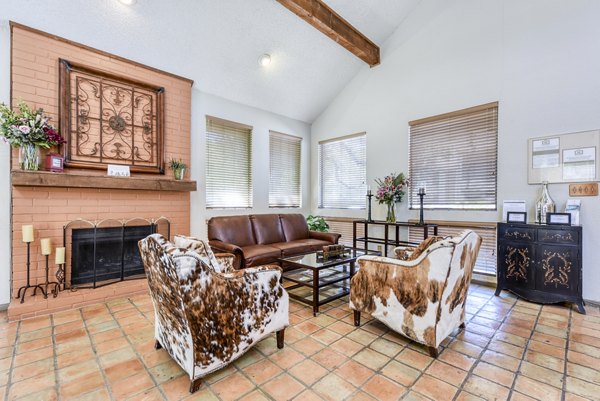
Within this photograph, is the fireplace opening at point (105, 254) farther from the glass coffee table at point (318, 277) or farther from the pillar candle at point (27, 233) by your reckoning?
the glass coffee table at point (318, 277)

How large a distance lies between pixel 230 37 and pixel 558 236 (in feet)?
15.0

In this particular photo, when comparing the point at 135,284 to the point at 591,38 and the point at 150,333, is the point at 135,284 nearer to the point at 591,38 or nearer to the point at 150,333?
the point at 150,333

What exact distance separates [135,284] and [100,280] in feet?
1.33

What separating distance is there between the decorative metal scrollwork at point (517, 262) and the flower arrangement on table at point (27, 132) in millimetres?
5234

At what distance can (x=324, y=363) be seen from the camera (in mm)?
1984

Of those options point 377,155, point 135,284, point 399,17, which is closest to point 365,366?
point 135,284

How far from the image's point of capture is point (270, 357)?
2064 mm

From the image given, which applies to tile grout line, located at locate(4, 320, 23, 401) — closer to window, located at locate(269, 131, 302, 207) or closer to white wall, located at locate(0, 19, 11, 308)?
white wall, located at locate(0, 19, 11, 308)

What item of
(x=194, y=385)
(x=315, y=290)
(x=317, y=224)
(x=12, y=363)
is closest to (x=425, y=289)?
(x=315, y=290)

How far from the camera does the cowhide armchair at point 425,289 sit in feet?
6.46

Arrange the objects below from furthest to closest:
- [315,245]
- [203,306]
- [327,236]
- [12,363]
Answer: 1. [327,236]
2. [315,245]
3. [12,363]
4. [203,306]

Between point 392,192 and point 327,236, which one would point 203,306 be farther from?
point 392,192

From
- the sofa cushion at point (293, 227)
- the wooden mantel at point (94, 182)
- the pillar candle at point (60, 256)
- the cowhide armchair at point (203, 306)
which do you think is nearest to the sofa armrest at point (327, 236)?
the sofa cushion at point (293, 227)

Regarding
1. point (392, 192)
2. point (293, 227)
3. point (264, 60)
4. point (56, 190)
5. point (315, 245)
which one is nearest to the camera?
point (56, 190)
